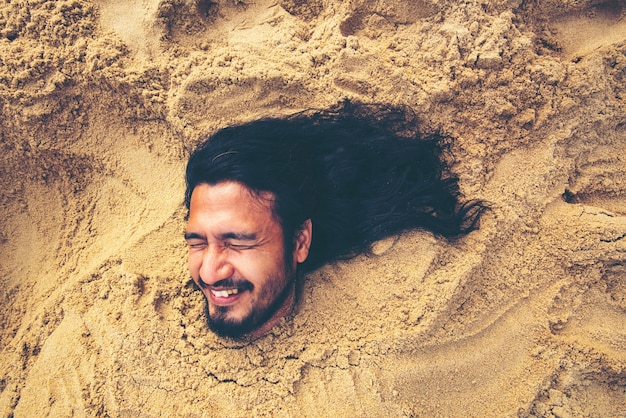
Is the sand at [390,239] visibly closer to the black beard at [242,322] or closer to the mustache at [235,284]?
the black beard at [242,322]

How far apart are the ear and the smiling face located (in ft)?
0.29

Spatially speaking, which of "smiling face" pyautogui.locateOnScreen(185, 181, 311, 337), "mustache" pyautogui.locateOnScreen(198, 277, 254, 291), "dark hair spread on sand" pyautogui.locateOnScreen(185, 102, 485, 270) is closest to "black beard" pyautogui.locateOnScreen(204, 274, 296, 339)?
"smiling face" pyautogui.locateOnScreen(185, 181, 311, 337)

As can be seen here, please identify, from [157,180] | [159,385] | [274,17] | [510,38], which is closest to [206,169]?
[157,180]

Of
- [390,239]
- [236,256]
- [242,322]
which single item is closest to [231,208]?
[236,256]

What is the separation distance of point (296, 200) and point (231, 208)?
361mm

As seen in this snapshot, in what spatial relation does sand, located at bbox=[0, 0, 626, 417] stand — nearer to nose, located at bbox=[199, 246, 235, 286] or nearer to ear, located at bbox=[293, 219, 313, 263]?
ear, located at bbox=[293, 219, 313, 263]

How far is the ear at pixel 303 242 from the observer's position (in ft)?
7.41

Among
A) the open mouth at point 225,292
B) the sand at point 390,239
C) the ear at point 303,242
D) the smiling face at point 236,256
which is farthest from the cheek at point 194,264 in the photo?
the ear at point 303,242

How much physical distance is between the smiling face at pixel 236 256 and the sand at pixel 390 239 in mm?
232

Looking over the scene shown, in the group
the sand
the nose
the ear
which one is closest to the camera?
the nose

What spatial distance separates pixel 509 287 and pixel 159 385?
1.95 m

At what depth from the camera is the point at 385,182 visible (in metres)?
2.35

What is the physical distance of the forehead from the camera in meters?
2.03

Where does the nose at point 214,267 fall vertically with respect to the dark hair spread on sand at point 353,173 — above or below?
below
